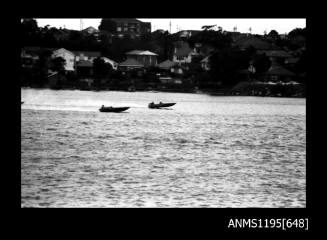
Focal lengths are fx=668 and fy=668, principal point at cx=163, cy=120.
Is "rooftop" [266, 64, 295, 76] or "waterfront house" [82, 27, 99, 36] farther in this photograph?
"waterfront house" [82, 27, 99, 36]

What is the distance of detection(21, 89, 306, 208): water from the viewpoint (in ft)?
46.3

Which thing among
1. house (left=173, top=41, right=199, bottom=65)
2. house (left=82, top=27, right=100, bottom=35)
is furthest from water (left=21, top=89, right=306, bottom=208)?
house (left=82, top=27, right=100, bottom=35)

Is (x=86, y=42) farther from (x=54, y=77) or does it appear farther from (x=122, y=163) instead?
(x=122, y=163)

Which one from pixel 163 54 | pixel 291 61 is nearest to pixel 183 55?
pixel 163 54

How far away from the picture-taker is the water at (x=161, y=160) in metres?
14.1

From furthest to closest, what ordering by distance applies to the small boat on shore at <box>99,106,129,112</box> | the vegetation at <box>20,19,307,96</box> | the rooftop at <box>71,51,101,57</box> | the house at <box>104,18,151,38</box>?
the house at <box>104,18,151,38</box>, the rooftop at <box>71,51,101,57</box>, the vegetation at <box>20,19,307,96</box>, the small boat on shore at <box>99,106,129,112</box>

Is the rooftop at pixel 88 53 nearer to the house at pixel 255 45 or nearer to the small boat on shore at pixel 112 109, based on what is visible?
the house at pixel 255 45

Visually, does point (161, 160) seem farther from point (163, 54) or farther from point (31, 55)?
point (163, 54)

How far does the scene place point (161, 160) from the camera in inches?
821

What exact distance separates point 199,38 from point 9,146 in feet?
267

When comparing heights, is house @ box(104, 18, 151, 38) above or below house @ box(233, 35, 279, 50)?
above

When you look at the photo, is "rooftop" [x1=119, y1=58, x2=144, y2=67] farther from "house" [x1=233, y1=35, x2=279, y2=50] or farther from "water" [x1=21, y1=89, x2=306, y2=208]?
"water" [x1=21, y1=89, x2=306, y2=208]

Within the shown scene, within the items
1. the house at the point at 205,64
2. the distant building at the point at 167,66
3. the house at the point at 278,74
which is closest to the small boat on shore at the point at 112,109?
the house at the point at 278,74
